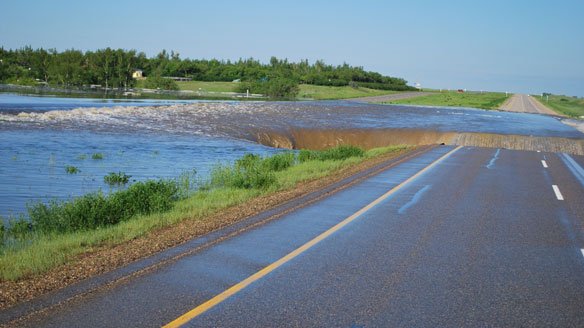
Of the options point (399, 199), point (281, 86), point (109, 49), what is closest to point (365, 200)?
point (399, 199)

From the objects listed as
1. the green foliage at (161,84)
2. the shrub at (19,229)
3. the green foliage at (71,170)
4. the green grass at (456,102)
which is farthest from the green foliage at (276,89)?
the shrub at (19,229)

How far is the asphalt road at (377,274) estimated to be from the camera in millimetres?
5996

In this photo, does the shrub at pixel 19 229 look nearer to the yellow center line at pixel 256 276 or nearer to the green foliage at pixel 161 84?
the yellow center line at pixel 256 276

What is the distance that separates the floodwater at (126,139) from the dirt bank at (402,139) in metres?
1.38

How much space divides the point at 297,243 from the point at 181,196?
5.96 metres

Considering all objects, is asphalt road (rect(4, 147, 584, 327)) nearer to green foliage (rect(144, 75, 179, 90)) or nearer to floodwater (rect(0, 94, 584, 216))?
floodwater (rect(0, 94, 584, 216))

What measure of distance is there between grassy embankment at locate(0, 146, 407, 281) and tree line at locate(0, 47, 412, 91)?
108 meters

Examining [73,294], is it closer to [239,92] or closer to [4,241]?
[4,241]

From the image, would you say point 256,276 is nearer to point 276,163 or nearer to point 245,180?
point 245,180

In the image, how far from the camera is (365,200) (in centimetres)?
1337

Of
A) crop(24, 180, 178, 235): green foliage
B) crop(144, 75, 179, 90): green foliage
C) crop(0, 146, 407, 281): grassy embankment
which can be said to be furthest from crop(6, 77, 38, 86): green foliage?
crop(24, 180, 178, 235): green foliage

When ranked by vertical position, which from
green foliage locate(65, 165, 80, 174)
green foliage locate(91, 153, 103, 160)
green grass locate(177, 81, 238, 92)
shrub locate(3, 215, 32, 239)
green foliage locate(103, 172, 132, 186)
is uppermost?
green grass locate(177, 81, 238, 92)

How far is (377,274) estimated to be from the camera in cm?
757

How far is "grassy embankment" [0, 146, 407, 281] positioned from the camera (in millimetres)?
8102
